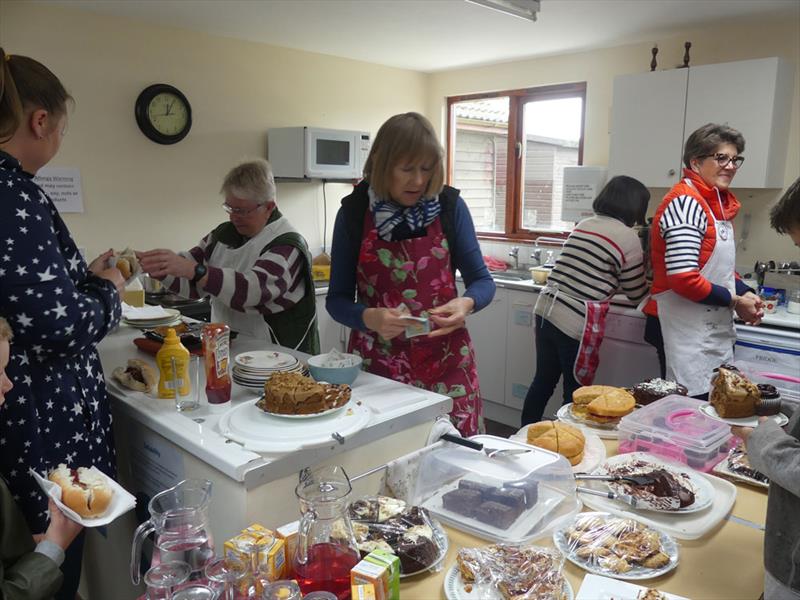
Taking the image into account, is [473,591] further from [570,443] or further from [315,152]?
[315,152]

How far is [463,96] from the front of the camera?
4.92m

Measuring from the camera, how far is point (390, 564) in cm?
88

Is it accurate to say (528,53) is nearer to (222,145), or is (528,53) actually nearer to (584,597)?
(222,145)

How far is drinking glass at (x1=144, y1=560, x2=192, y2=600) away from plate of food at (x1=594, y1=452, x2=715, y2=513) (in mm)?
859

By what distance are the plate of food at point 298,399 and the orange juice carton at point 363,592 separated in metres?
0.55

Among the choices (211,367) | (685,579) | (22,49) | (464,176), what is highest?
(22,49)

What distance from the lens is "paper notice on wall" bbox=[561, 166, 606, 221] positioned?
390 cm

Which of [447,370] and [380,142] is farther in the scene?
[447,370]

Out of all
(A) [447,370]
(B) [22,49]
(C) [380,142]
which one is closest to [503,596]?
(A) [447,370]

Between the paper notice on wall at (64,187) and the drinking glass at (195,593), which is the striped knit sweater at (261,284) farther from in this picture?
the paper notice on wall at (64,187)

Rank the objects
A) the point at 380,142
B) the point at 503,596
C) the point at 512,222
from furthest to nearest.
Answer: the point at 512,222
the point at 380,142
the point at 503,596

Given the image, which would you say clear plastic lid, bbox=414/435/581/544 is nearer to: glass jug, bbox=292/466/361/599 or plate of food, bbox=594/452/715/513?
plate of food, bbox=594/452/715/513

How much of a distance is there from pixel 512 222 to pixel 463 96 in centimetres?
111

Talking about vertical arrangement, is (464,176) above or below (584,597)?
above
